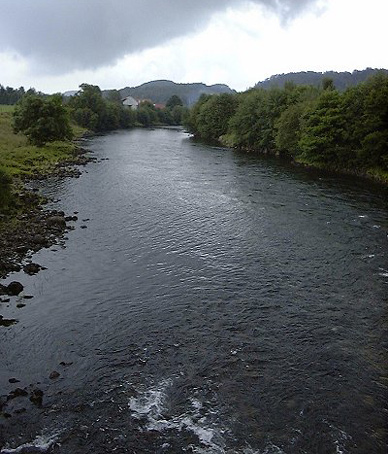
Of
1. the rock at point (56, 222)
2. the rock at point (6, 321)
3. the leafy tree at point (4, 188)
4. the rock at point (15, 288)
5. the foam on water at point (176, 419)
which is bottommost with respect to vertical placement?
the foam on water at point (176, 419)

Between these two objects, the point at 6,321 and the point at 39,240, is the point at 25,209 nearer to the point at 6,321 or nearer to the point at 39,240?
the point at 39,240

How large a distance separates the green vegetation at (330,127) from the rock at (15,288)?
43.4 meters

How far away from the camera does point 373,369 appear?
16.6 m

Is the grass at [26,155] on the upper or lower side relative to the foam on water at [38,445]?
upper

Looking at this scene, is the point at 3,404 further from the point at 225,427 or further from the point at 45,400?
the point at 225,427

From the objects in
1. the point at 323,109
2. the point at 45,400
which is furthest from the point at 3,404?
the point at 323,109

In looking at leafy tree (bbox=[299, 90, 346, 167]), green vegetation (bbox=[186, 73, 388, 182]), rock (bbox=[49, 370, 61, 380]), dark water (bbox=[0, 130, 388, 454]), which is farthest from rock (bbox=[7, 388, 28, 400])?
leafy tree (bbox=[299, 90, 346, 167])

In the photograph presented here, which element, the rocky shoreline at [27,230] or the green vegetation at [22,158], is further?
the green vegetation at [22,158]

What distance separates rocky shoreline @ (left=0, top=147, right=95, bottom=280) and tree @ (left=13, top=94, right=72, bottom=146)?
31382 millimetres

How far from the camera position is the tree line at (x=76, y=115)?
238ft

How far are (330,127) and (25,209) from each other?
4058 cm

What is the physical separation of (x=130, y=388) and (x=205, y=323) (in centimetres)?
534

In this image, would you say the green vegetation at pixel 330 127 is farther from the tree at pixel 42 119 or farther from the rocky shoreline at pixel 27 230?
the rocky shoreline at pixel 27 230

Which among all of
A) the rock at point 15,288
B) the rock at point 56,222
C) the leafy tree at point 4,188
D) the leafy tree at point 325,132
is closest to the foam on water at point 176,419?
the rock at point 15,288
